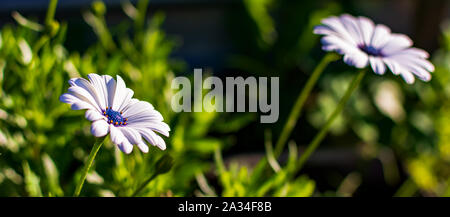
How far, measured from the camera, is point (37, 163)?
0.81m

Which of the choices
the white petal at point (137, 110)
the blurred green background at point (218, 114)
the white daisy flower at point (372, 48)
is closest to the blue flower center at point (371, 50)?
the white daisy flower at point (372, 48)

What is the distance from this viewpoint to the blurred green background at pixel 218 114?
2.64ft

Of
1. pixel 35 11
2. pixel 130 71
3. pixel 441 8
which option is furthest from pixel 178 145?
pixel 441 8

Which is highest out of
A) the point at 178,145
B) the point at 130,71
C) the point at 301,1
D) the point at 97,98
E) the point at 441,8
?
the point at 301,1

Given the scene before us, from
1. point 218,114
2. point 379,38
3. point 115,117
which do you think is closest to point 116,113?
point 115,117

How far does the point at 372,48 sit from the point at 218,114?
48 centimetres

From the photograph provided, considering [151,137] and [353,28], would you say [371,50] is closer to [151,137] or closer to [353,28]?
[353,28]

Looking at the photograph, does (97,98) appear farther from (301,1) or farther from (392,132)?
(301,1)

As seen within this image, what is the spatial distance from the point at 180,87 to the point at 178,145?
207mm

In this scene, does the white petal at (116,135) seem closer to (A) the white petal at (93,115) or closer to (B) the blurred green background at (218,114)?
(A) the white petal at (93,115)

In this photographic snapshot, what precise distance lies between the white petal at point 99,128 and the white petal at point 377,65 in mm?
343

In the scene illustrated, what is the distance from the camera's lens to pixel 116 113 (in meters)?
0.54

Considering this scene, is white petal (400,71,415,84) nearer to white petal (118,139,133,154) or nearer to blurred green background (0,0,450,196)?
blurred green background (0,0,450,196)

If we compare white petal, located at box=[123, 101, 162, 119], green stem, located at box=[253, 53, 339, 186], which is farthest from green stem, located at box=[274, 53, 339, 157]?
white petal, located at box=[123, 101, 162, 119]
